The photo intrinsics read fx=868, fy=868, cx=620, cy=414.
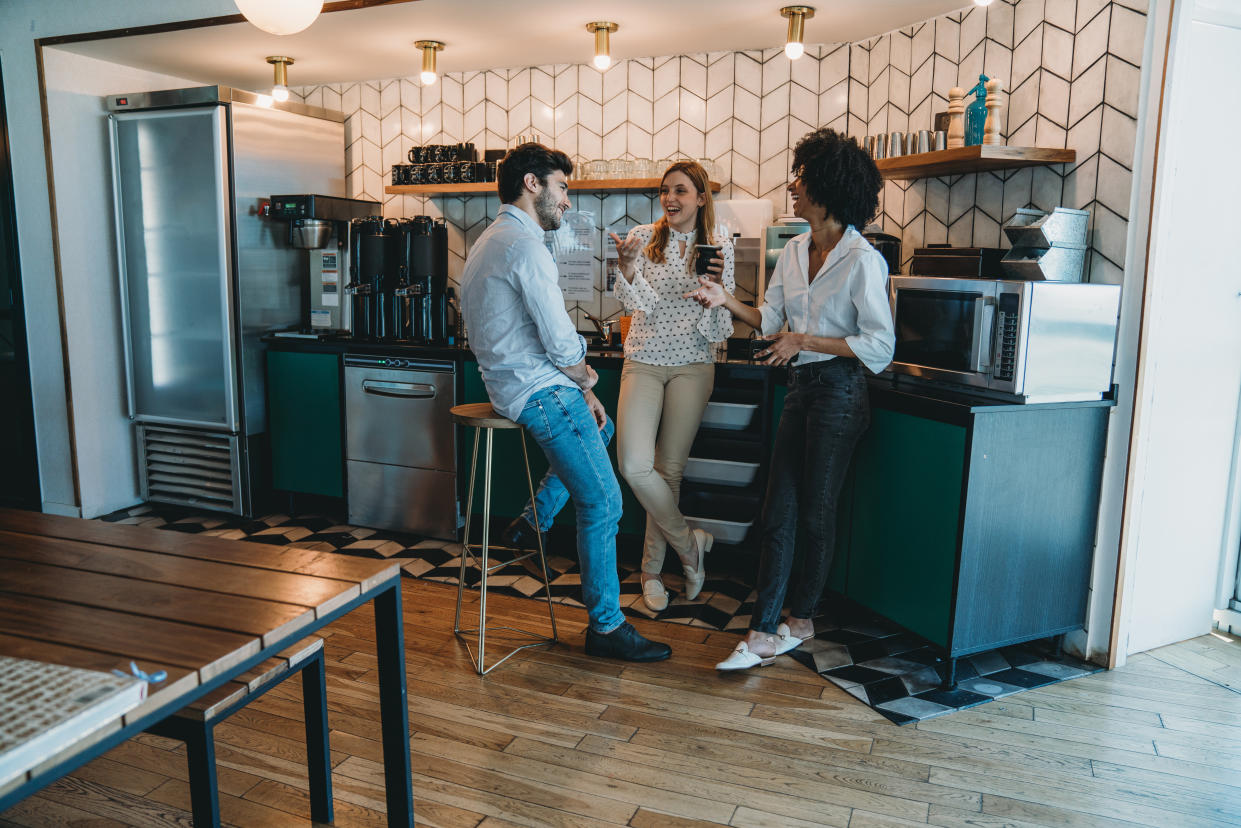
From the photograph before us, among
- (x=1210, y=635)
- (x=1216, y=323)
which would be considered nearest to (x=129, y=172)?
(x=1216, y=323)

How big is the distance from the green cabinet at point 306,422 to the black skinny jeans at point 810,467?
7.47 ft

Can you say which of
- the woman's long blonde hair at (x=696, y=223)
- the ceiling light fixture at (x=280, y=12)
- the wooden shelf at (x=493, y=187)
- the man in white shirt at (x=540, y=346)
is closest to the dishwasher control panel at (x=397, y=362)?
the wooden shelf at (x=493, y=187)

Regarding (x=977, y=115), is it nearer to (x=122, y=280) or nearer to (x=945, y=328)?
(x=945, y=328)

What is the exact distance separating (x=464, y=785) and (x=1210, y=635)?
2.66 meters

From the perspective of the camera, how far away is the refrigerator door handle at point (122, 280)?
4254 millimetres

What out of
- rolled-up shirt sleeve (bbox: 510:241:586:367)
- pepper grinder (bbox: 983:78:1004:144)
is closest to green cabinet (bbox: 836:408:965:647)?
pepper grinder (bbox: 983:78:1004:144)

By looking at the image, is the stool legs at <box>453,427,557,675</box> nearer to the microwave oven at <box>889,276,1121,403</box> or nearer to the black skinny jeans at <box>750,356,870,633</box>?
the black skinny jeans at <box>750,356,870,633</box>

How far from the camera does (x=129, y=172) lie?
4.25 meters

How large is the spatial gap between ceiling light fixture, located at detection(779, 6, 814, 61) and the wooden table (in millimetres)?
2589

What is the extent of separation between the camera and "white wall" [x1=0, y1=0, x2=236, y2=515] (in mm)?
3934

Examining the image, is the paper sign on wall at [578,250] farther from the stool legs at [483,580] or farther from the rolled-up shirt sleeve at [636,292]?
the stool legs at [483,580]

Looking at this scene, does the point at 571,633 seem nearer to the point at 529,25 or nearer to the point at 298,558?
the point at 298,558

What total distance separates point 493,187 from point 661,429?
1.66 meters

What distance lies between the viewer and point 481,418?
8.63 ft
